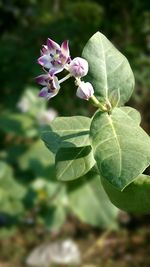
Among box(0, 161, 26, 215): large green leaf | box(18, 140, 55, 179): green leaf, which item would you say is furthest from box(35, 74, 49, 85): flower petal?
box(0, 161, 26, 215): large green leaf

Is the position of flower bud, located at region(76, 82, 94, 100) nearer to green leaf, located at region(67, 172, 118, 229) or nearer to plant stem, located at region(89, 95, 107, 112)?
plant stem, located at region(89, 95, 107, 112)

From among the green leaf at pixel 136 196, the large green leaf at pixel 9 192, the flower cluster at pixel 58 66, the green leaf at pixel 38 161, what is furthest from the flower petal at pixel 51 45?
the large green leaf at pixel 9 192

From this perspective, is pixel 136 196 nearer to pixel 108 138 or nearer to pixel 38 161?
pixel 108 138

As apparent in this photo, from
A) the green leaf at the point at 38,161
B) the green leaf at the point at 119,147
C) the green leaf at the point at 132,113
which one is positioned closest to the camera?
the green leaf at the point at 119,147

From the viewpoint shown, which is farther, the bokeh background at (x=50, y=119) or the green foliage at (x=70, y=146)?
the bokeh background at (x=50, y=119)

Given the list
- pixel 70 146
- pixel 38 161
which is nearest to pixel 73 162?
pixel 70 146

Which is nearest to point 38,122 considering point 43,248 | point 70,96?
point 70,96

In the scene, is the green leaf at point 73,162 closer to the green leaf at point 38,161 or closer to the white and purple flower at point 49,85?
the white and purple flower at point 49,85

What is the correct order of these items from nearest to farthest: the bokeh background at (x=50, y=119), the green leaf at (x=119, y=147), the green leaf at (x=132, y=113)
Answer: the green leaf at (x=119, y=147) → the green leaf at (x=132, y=113) → the bokeh background at (x=50, y=119)

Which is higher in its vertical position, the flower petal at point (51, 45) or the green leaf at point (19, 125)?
the flower petal at point (51, 45)
